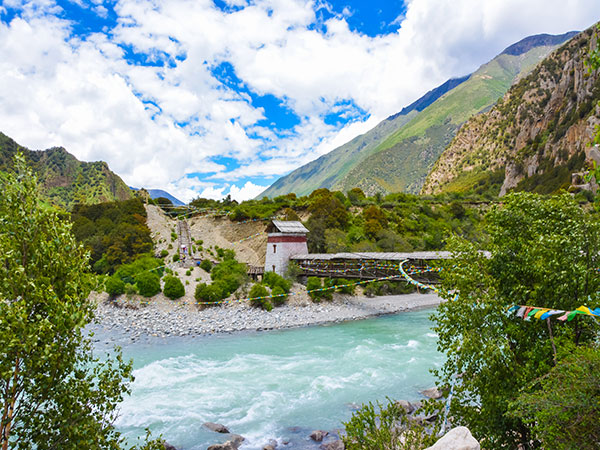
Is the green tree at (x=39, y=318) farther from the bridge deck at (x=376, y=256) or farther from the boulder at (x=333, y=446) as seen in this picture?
the bridge deck at (x=376, y=256)

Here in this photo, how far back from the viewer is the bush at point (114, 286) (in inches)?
1029

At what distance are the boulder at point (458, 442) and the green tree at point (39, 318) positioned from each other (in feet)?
13.7

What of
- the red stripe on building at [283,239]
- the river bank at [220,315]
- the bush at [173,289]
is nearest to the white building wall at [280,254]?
the red stripe on building at [283,239]

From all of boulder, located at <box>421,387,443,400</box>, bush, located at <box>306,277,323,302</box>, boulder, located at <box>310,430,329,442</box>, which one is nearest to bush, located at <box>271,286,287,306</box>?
bush, located at <box>306,277,323,302</box>

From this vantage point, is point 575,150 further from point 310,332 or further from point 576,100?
point 310,332

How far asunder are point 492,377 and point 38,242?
7.05 m

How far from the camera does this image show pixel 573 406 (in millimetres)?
4180

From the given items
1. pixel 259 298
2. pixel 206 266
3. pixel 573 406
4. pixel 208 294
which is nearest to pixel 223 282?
pixel 208 294

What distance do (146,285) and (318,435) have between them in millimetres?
19494

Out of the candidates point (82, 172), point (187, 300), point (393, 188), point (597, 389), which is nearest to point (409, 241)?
point (187, 300)

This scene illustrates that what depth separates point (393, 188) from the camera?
440 feet

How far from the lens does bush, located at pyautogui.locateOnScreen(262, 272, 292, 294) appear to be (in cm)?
2663

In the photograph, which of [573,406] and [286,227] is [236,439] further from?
[286,227]

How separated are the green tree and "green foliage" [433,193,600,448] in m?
5.77
